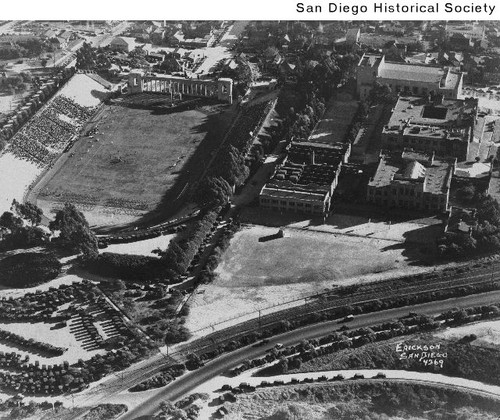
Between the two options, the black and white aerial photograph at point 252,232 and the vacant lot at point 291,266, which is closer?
the black and white aerial photograph at point 252,232

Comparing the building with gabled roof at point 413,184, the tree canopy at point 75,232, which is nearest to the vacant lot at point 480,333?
the building with gabled roof at point 413,184

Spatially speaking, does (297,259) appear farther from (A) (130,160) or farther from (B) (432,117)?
(B) (432,117)

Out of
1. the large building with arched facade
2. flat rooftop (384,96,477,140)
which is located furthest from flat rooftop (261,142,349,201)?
the large building with arched facade

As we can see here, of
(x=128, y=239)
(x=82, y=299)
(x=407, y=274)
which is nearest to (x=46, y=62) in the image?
(x=128, y=239)

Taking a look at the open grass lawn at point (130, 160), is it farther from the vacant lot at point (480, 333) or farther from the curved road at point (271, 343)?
the vacant lot at point (480, 333)

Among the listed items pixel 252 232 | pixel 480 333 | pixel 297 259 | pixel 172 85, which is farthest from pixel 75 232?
pixel 172 85
